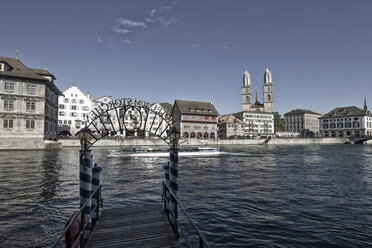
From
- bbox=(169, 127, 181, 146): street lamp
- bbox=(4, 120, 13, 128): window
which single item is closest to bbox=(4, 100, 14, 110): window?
bbox=(4, 120, 13, 128): window

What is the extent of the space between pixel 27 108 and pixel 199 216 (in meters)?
44.8

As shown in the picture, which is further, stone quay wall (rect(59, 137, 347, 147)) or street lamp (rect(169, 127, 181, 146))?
stone quay wall (rect(59, 137, 347, 147))

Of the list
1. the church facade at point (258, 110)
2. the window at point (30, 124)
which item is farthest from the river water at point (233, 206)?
the church facade at point (258, 110)

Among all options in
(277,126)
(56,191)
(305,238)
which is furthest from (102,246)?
(277,126)

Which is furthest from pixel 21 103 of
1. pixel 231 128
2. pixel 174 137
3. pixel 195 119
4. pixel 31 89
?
pixel 231 128

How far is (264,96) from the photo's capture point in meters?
137

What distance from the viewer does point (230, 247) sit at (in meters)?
6.78

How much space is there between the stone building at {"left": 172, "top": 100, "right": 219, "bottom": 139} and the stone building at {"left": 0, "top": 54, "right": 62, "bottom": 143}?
42308mm

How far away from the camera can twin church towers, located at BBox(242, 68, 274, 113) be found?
135m

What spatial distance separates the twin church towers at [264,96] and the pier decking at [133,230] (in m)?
136

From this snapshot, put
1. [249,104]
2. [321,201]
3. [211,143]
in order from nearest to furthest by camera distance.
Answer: [321,201] < [211,143] < [249,104]

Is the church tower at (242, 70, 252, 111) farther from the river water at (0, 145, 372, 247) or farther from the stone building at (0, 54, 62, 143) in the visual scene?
the river water at (0, 145, 372, 247)

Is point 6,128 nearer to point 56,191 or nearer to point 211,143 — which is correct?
point 56,191

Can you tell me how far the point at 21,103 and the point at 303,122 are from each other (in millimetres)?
148515
